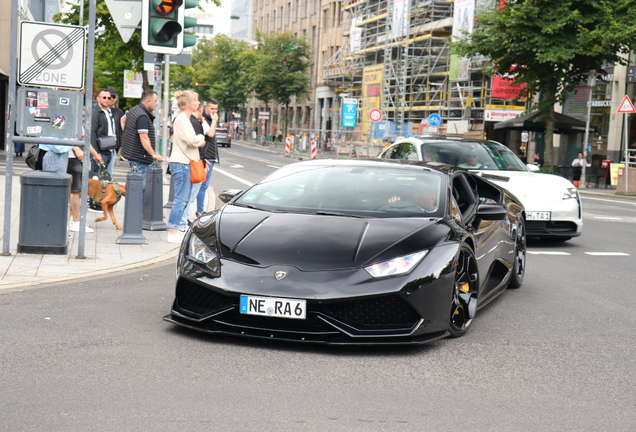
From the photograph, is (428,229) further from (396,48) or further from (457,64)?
(396,48)

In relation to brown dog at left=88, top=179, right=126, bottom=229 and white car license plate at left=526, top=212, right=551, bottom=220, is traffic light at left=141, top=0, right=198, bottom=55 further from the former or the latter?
white car license plate at left=526, top=212, right=551, bottom=220

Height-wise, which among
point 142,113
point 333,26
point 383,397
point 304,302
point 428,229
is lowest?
point 383,397

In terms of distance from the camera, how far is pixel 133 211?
9.89 metres

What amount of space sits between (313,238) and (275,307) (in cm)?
63

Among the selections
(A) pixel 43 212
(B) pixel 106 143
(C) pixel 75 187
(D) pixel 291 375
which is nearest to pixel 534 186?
(B) pixel 106 143

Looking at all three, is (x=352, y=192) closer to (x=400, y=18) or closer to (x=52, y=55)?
(x=52, y=55)

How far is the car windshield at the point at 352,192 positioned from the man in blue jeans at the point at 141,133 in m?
4.51

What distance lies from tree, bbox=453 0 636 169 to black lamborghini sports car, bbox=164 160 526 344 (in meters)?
25.9

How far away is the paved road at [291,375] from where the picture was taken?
12.9ft

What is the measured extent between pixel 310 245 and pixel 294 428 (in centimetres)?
180

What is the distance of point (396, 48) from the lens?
5353cm

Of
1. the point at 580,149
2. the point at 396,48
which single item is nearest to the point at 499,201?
the point at 580,149

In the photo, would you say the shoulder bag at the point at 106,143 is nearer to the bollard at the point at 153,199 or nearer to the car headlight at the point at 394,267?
the bollard at the point at 153,199

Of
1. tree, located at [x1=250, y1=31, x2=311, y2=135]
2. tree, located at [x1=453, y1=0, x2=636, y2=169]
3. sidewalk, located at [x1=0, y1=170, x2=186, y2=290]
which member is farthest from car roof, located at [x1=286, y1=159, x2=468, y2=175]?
tree, located at [x1=250, y1=31, x2=311, y2=135]
